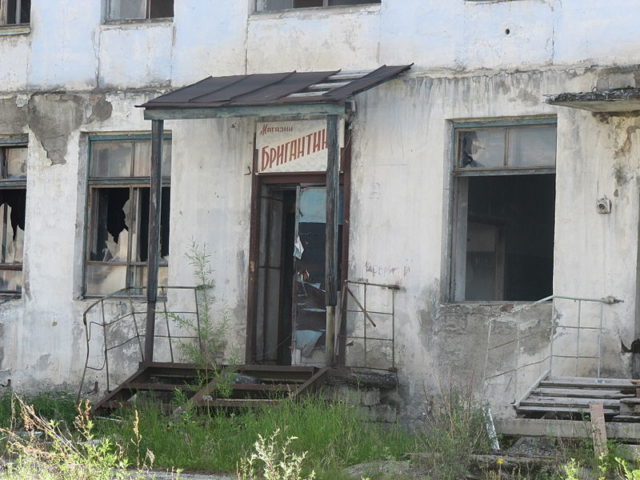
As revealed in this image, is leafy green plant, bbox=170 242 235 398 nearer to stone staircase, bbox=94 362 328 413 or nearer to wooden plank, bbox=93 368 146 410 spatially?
stone staircase, bbox=94 362 328 413

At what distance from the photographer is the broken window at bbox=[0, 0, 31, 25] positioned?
17.3m

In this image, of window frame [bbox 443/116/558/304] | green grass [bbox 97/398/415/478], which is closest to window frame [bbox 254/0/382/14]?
window frame [bbox 443/116/558/304]

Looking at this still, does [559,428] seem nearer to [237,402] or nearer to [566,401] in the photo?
[566,401]

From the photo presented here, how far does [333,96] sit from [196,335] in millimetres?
3570

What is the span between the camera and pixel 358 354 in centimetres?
1470

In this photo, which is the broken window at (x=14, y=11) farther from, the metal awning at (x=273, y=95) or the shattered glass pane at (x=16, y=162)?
the metal awning at (x=273, y=95)

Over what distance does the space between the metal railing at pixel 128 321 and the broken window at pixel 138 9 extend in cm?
333

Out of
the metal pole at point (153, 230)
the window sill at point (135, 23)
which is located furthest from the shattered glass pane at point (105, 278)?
the window sill at point (135, 23)

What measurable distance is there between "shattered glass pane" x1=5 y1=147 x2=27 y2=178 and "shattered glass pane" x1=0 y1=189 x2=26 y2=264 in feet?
0.71

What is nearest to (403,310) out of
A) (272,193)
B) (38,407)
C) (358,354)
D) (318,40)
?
(358,354)

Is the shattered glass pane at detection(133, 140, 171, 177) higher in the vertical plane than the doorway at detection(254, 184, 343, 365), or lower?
higher

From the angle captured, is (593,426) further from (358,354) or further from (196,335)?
(196,335)

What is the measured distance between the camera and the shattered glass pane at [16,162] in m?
17.0

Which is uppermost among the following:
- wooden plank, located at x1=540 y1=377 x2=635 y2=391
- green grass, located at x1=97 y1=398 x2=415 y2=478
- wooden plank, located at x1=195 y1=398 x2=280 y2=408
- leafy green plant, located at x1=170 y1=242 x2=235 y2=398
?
leafy green plant, located at x1=170 y1=242 x2=235 y2=398
